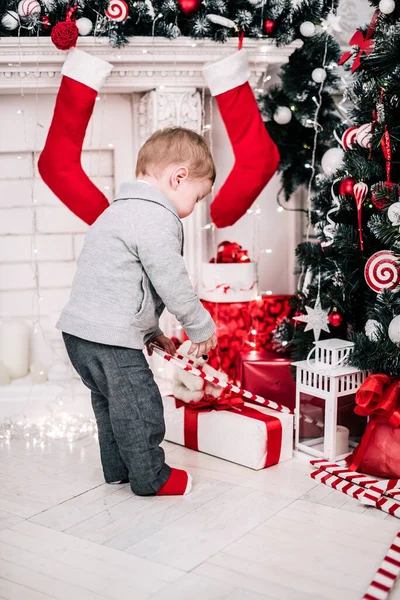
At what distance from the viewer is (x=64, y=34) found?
252 cm

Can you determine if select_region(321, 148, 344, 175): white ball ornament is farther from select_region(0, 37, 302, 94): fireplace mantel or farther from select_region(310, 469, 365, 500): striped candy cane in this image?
select_region(310, 469, 365, 500): striped candy cane

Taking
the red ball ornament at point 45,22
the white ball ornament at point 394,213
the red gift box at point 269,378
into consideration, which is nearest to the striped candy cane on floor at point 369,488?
the red gift box at point 269,378

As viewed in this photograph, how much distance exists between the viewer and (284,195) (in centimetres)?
308

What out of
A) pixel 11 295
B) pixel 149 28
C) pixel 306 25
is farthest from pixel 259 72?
pixel 11 295

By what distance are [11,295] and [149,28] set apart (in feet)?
3.99

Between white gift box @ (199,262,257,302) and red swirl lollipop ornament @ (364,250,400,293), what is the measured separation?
64 cm

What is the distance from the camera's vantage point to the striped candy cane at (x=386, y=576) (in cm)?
152

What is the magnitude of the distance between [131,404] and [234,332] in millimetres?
903

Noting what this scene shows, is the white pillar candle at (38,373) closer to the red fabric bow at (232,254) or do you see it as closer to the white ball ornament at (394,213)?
the red fabric bow at (232,254)

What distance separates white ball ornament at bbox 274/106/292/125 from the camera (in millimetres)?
2818

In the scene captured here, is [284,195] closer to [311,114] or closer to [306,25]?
[311,114]

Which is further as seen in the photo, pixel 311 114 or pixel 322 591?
pixel 311 114

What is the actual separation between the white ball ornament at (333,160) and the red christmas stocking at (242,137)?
0.29 meters

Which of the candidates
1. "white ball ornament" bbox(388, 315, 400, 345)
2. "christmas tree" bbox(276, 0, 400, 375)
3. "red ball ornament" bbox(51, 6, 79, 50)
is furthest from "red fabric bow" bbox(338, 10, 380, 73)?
"red ball ornament" bbox(51, 6, 79, 50)
